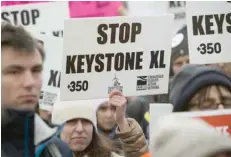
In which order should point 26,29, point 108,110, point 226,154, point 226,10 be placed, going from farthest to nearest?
point 226,10
point 108,110
point 26,29
point 226,154

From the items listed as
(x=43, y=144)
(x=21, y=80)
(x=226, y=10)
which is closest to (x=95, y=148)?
(x=43, y=144)

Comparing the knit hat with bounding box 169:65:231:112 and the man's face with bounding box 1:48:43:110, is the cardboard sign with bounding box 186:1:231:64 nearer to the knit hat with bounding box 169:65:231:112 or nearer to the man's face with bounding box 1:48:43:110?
the knit hat with bounding box 169:65:231:112

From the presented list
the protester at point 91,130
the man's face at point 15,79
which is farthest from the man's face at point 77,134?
the man's face at point 15,79

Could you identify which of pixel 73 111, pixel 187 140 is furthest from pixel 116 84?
pixel 187 140

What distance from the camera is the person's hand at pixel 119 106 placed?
2.08 metres

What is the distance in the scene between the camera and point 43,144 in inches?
74.0

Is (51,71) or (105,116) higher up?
(51,71)

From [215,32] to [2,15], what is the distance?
78cm

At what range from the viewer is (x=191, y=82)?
2123 mm

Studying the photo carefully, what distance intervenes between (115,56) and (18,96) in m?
0.41

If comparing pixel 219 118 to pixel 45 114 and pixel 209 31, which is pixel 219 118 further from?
pixel 45 114

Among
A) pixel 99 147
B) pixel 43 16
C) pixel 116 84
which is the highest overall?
pixel 43 16

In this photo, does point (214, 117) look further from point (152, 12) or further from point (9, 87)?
point (9, 87)

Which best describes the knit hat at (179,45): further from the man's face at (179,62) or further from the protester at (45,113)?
the protester at (45,113)
